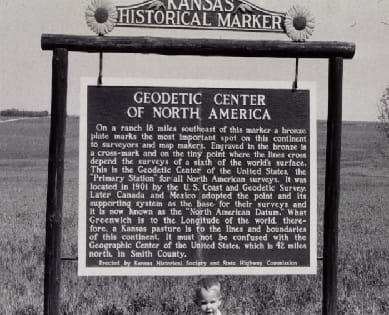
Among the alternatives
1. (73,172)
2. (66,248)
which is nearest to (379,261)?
(66,248)

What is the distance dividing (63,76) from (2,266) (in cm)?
495

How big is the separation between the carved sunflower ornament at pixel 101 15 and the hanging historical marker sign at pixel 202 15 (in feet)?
0.22

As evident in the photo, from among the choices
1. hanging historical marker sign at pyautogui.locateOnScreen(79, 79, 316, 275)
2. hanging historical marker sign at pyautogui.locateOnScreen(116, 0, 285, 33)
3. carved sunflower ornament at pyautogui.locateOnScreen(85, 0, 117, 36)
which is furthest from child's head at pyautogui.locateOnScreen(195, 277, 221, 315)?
carved sunflower ornament at pyautogui.locateOnScreen(85, 0, 117, 36)

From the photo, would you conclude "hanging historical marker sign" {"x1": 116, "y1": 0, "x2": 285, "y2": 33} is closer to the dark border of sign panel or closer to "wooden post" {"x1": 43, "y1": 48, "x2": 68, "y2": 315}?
the dark border of sign panel

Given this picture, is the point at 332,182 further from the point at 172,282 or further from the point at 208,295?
the point at 172,282

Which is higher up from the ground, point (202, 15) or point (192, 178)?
point (202, 15)

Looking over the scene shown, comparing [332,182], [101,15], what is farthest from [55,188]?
[332,182]

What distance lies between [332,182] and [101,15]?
2.51 m

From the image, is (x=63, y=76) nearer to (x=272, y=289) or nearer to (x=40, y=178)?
(x=272, y=289)

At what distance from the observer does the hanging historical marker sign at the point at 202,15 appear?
6.23m

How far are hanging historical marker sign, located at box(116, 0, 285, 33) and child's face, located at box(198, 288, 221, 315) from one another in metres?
2.27

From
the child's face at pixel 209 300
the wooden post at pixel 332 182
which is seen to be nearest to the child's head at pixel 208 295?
the child's face at pixel 209 300

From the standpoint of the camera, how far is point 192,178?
20.6ft

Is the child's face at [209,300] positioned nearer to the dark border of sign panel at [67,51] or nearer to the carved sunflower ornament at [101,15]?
the dark border of sign panel at [67,51]
